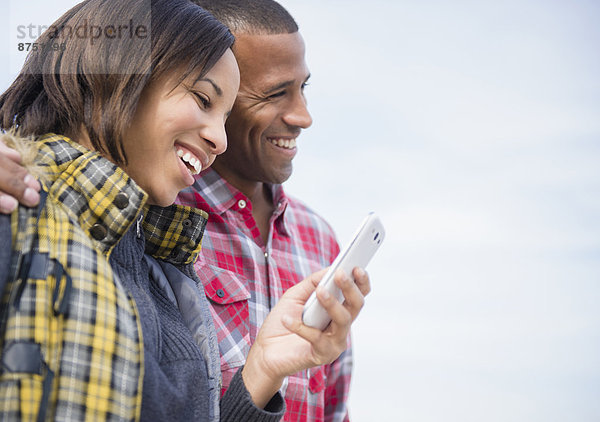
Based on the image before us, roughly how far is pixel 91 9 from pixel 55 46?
93 millimetres

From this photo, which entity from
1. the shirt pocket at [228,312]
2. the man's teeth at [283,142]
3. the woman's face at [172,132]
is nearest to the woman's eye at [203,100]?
the woman's face at [172,132]

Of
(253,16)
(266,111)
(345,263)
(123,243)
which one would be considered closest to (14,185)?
(123,243)

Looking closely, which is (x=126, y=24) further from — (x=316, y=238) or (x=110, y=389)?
(x=316, y=238)

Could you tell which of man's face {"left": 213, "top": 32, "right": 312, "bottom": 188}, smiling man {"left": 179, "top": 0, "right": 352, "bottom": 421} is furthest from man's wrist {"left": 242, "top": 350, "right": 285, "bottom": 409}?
man's face {"left": 213, "top": 32, "right": 312, "bottom": 188}

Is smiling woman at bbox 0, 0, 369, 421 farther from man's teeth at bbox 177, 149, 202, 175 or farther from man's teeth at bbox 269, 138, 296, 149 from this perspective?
man's teeth at bbox 269, 138, 296, 149

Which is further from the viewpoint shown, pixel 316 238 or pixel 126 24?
pixel 316 238

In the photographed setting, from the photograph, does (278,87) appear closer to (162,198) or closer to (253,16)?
(253,16)

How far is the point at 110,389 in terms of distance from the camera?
1018 mm

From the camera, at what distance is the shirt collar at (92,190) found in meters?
1.11

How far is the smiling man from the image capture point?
6.00 feet

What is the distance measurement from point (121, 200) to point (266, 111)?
2.81ft

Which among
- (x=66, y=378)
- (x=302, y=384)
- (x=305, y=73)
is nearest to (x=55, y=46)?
(x=66, y=378)

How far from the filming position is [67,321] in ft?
3.31

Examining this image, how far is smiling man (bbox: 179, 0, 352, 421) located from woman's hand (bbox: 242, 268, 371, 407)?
12.0 inches
